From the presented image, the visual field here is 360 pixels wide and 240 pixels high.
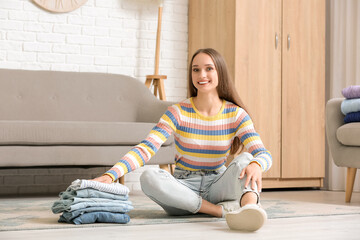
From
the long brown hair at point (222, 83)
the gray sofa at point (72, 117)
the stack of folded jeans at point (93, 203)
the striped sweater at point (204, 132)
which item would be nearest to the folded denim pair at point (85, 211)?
the stack of folded jeans at point (93, 203)

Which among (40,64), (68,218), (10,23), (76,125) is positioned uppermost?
(10,23)

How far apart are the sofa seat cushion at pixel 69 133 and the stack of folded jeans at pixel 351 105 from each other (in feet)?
3.80

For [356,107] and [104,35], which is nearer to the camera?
[356,107]

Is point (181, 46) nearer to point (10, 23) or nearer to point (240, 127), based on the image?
point (10, 23)

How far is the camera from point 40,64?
3861 millimetres

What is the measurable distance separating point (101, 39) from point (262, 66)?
1233 mm

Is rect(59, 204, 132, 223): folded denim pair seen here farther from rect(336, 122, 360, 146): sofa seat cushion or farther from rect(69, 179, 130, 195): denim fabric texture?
rect(336, 122, 360, 146): sofa seat cushion

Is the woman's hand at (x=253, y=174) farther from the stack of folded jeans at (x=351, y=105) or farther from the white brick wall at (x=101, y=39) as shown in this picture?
the white brick wall at (x=101, y=39)

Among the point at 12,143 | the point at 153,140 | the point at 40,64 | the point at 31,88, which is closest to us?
the point at 153,140

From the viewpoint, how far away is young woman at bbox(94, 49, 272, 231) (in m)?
2.04

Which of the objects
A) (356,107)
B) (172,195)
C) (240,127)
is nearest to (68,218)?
(172,195)

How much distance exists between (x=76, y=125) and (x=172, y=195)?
1.18m

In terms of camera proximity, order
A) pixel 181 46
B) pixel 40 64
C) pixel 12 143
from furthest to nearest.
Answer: pixel 181 46, pixel 40 64, pixel 12 143

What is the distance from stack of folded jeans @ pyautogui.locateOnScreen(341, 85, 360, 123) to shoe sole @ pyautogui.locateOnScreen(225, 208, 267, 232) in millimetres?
1492
